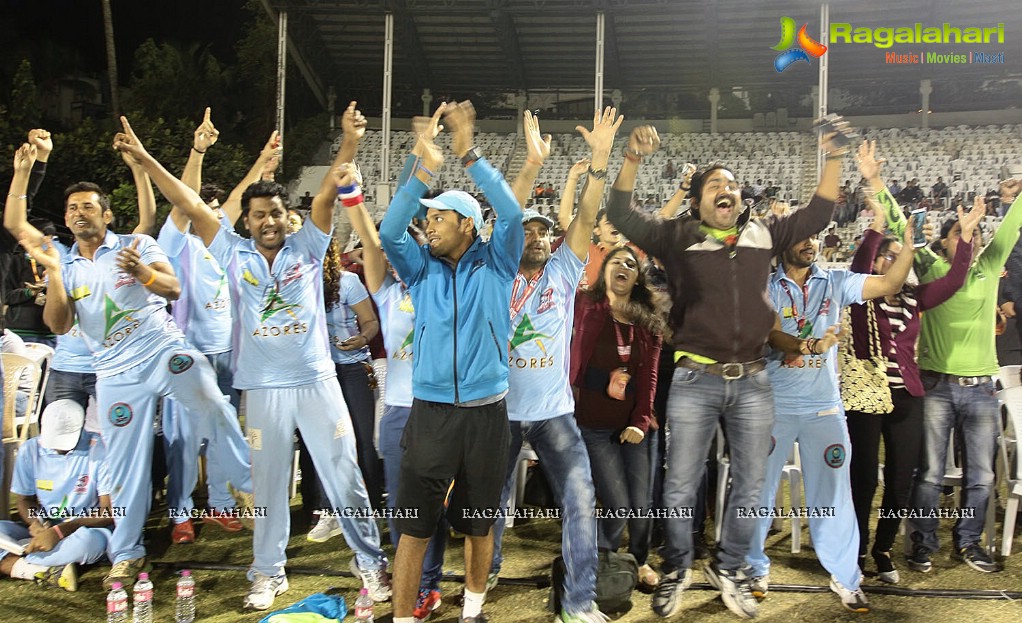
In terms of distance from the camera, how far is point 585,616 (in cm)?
393

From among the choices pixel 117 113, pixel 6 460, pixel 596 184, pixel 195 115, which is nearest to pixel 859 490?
pixel 596 184

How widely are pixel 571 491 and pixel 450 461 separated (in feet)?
2.31

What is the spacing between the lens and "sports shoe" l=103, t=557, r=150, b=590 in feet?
14.3

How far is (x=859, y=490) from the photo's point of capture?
15.3 feet

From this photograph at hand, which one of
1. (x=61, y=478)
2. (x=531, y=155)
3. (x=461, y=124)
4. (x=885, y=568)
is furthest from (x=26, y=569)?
(x=885, y=568)

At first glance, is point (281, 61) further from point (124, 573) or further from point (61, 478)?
point (124, 573)

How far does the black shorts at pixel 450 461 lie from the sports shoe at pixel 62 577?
2.05 m

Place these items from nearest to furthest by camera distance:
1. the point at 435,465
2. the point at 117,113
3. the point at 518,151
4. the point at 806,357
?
the point at 435,465, the point at 806,357, the point at 117,113, the point at 518,151

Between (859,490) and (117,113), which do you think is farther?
(117,113)

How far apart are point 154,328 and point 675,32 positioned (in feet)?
69.9

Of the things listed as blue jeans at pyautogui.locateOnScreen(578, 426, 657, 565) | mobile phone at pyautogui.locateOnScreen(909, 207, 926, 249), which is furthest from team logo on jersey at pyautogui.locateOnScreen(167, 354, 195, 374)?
mobile phone at pyautogui.locateOnScreen(909, 207, 926, 249)

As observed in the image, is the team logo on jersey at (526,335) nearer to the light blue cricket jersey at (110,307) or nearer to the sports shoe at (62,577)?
the light blue cricket jersey at (110,307)

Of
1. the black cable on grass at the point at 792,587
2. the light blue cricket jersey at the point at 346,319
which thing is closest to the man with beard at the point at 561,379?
the black cable on grass at the point at 792,587

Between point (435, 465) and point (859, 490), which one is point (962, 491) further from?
point (435, 465)
